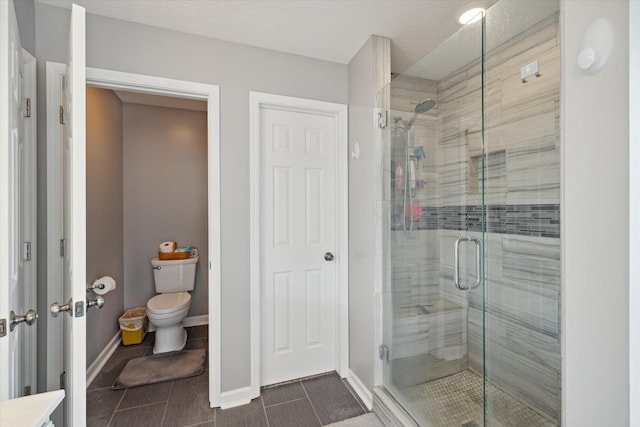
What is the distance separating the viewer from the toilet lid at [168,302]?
2.43 m

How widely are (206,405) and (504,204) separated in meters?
2.19

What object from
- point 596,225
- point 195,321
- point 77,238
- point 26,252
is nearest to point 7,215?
point 77,238

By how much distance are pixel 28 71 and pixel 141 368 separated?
2.12 metres

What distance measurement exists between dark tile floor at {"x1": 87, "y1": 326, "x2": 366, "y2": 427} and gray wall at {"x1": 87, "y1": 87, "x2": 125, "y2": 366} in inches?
17.5

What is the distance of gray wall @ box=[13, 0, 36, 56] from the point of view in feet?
4.47

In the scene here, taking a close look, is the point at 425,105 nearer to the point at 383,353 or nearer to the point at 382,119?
the point at 382,119

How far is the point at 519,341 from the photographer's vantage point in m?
1.47

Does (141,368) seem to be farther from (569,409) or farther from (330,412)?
(569,409)

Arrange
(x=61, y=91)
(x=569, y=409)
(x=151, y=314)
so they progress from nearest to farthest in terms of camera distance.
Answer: (x=569, y=409)
(x=61, y=91)
(x=151, y=314)

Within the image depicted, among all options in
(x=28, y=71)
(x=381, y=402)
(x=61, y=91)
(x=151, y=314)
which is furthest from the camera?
(x=151, y=314)

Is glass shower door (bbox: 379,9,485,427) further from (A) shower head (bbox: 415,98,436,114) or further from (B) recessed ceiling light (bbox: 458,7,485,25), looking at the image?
(B) recessed ceiling light (bbox: 458,7,485,25)

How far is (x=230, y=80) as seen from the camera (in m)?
1.90

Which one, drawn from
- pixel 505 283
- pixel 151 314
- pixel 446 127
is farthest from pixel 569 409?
pixel 151 314

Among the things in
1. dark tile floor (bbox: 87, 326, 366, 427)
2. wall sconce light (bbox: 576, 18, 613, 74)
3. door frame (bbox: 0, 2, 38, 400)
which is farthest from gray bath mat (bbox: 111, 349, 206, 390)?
wall sconce light (bbox: 576, 18, 613, 74)
